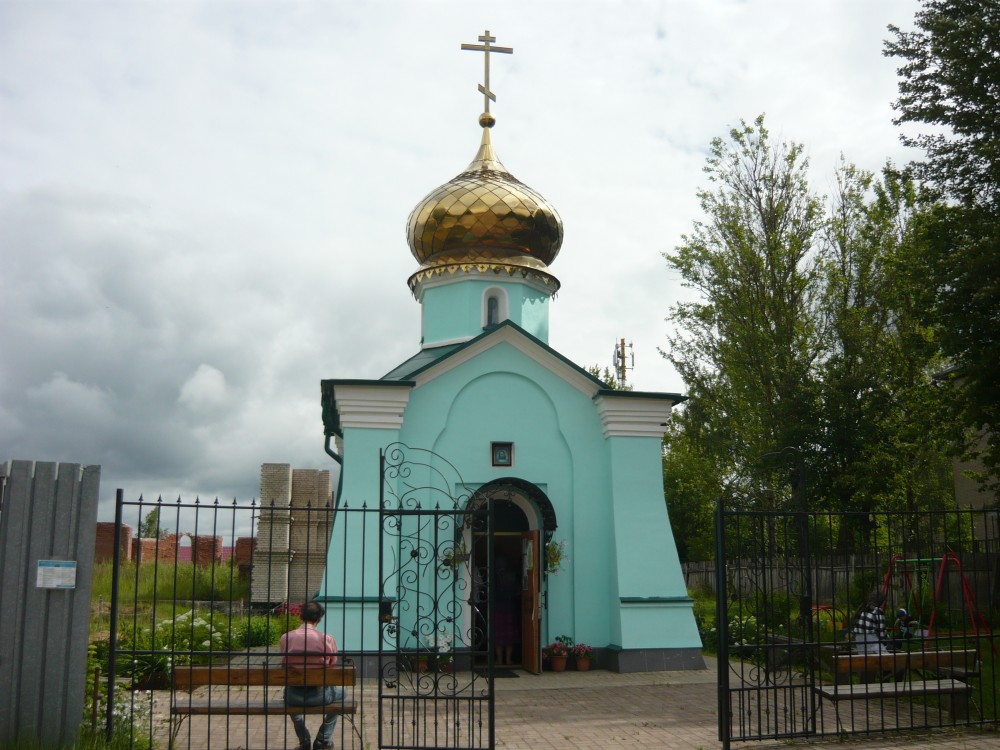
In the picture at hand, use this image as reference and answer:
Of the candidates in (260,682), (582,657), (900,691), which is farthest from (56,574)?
(582,657)

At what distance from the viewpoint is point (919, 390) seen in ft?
66.0

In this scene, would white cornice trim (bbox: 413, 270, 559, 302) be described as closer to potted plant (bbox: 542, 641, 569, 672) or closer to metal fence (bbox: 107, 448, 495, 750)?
metal fence (bbox: 107, 448, 495, 750)

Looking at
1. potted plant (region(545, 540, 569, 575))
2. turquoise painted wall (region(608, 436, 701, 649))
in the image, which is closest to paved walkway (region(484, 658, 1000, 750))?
turquoise painted wall (region(608, 436, 701, 649))

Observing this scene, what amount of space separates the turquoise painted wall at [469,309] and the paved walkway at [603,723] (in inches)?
237

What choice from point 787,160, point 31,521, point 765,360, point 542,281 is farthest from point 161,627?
point 787,160

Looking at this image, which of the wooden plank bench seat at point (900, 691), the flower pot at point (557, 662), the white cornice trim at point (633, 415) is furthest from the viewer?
the white cornice trim at point (633, 415)

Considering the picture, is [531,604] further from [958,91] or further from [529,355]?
[958,91]

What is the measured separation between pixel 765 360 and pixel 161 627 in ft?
48.1

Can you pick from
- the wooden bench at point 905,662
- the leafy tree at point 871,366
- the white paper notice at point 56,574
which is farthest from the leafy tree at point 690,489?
the white paper notice at point 56,574

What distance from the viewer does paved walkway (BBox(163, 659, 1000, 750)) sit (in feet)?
27.1

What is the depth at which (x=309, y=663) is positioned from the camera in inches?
310

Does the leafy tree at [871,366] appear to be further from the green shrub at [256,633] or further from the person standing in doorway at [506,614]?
the green shrub at [256,633]

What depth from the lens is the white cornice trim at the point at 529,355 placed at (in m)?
14.0

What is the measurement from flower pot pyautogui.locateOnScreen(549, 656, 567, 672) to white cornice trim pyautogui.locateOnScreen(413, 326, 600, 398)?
12.6 ft
